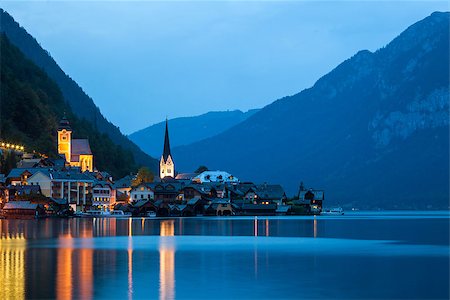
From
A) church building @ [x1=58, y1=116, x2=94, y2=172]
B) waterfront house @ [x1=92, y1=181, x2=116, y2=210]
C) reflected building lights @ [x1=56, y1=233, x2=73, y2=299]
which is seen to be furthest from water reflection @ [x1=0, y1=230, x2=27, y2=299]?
church building @ [x1=58, y1=116, x2=94, y2=172]

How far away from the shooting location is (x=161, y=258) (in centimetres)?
4366

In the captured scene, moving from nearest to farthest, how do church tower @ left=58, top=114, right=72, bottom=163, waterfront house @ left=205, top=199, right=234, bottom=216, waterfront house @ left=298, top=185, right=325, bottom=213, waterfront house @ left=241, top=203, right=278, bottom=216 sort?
waterfront house @ left=205, top=199, right=234, bottom=216, waterfront house @ left=241, top=203, right=278, bottom=216, church tower @ left=58, top=114, right=72, bottom=163, waterfront house @ left=298, top=185, right=325, bottom=213

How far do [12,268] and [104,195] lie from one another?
108681 mm

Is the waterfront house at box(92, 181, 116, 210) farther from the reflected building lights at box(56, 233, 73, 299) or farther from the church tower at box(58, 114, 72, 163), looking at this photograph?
the reflected building lights at box(56, 233, 73, 299)

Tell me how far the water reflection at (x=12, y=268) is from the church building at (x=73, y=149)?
116 meters

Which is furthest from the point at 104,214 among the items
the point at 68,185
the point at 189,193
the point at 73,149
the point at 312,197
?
the point at 312,197

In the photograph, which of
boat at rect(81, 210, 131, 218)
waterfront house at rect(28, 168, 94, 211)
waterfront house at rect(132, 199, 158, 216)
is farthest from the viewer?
waterfront house at rect(132, 199, 158, 216)

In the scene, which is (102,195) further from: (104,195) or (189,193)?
(189,193)

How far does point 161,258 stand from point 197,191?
4346 inches

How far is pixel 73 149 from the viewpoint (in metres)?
176

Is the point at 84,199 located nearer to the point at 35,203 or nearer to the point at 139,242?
the point at 35,203

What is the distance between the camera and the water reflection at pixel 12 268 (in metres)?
29.9

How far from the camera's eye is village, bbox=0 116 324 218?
120 meters

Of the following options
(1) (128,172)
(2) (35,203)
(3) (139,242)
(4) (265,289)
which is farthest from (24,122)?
(4) (265,289)
